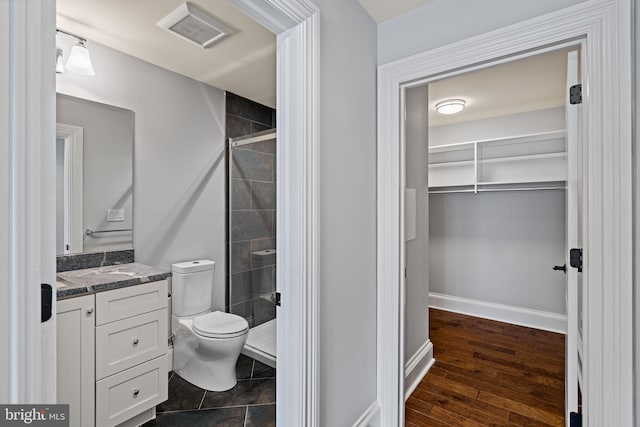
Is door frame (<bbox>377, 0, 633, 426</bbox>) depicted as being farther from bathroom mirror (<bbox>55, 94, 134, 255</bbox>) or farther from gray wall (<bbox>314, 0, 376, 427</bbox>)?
bathroom mirror (<bbox>55, 94, 134, 255</bbox>)

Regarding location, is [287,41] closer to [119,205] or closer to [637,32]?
[637,32]

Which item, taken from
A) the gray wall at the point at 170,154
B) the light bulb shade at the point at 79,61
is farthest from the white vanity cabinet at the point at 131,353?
the light bulb shade at the point at 79,61

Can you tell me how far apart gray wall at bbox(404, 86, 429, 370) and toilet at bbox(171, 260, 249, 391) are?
1238 mm

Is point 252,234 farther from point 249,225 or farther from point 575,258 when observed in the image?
point 575,258

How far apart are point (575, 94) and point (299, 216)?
138cm

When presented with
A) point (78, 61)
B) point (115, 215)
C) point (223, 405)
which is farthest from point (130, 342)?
point (78, 61)

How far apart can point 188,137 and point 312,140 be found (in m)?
1.74

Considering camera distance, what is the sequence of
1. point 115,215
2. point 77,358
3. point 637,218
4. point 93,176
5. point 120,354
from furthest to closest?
point 115,215 → point 93,176 → point 120,354 → point 77,358 → point 637,218

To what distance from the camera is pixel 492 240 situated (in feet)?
11.8

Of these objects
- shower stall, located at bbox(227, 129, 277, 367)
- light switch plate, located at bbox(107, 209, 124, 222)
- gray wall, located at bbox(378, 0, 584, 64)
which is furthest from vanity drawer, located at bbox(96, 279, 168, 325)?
Answer: gray wall, located at bbox(378, 0, 584, 64)

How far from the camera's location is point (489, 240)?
3.60m

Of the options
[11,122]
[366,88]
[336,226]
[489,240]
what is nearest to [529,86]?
[489,240]

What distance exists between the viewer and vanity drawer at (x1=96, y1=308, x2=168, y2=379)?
62.9 inches

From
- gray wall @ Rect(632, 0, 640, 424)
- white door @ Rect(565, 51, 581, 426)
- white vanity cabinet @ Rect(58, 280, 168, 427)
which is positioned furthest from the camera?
white vanity cabinet @ Rect(58, 280, 168, 427)
